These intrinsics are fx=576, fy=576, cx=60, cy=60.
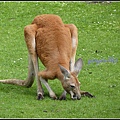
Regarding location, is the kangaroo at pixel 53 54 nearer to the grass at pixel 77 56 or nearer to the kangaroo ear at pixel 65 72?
the kangaroo ear at pixel 65 72

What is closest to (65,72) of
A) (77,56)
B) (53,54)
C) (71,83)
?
(71,83)

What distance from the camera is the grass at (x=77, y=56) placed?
835 cm

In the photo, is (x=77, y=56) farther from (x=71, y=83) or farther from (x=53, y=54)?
(x=71, y=83)

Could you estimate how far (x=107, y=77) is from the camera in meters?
10.4

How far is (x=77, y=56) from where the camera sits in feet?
39.6

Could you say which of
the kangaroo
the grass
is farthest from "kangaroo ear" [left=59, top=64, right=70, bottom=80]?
the grass

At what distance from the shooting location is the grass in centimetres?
835

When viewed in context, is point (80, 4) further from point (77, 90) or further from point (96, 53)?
point (77, 90)

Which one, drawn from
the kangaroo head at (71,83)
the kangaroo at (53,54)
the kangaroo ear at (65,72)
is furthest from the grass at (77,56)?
the kangaroo ear at (65,72)

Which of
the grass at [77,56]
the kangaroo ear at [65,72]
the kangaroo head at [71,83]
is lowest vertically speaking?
A: the grass at [77,56]

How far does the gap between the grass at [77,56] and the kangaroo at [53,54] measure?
23 centimetres

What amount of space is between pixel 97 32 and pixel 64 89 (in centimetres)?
534

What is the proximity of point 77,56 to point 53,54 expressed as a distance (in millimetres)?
2983

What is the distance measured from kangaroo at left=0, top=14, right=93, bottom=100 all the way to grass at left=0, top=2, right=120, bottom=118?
9.2 inches
